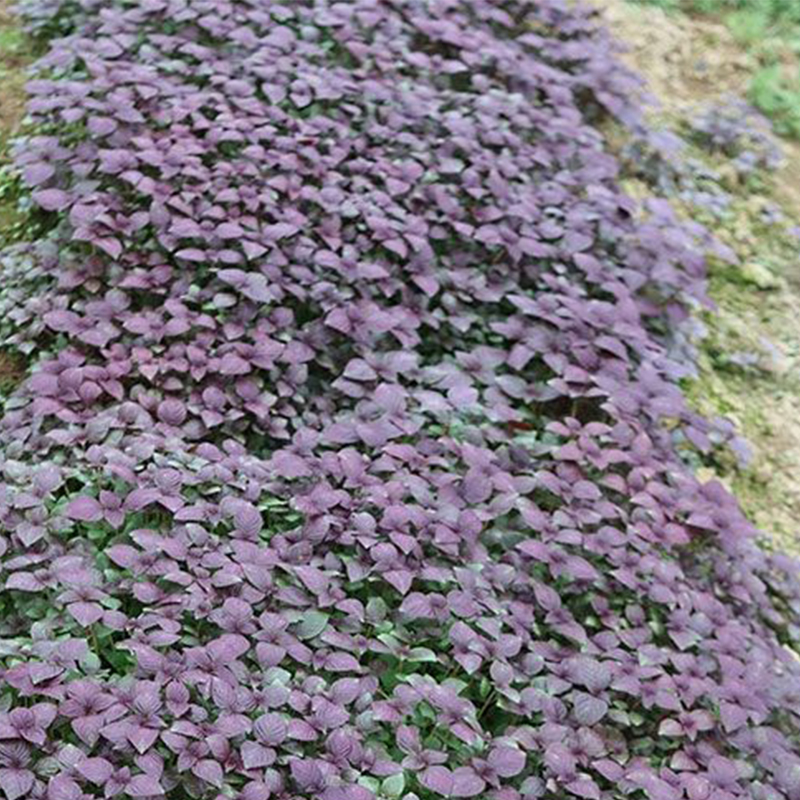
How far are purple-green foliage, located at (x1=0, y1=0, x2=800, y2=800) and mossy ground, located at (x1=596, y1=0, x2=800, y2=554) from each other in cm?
25

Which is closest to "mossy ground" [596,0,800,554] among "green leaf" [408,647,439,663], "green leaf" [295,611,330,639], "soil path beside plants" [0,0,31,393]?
"green leaf" [408,647,439,663]

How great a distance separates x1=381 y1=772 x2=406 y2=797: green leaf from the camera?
2.42m

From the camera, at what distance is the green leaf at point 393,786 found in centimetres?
242

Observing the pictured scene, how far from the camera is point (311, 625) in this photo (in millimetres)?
2639

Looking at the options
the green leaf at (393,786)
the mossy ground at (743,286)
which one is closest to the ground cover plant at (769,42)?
the mossy ground at (743,286)

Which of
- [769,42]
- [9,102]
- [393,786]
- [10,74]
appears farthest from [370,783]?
[769,42]

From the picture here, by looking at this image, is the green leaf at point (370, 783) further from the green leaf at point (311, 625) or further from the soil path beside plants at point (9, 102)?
the soil path beside plants at point (9, 102)

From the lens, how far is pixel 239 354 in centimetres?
319

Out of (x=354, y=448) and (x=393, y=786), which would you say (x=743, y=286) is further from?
(x=393, y=786)

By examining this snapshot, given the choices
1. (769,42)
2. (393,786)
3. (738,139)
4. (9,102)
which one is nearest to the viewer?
(393,786)

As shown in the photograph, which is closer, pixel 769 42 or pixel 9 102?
pixel 9 102

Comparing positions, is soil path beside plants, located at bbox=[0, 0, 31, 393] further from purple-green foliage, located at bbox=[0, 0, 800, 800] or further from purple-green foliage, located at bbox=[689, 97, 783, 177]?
purple-green foliage, located at bbox=[689, 97, 783, 177]

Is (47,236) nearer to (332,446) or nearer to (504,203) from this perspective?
(332,446)

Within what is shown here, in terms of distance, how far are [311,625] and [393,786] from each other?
1.27 ft
